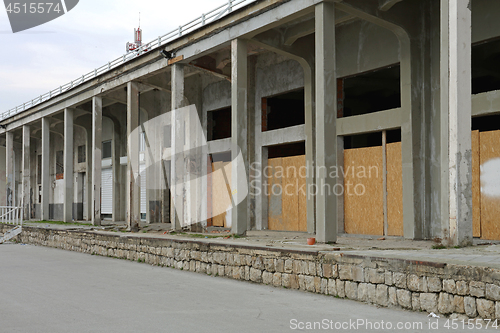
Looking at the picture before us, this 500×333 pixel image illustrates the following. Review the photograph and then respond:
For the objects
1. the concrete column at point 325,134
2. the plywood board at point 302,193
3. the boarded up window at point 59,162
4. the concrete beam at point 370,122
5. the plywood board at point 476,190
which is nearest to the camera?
the concrete column at point 325,134

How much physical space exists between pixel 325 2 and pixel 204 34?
16.9ft

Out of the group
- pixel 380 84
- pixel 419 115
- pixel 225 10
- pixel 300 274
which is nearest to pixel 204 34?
pixel 225 10

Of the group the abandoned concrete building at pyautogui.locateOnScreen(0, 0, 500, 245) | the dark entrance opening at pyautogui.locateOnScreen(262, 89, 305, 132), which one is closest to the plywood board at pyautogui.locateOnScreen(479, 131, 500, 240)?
the abandoned concrete building at pyautogui.locateOnScreen(0, 0, 500, 245)

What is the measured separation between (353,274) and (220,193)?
1287 cm

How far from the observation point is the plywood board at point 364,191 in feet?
44.8

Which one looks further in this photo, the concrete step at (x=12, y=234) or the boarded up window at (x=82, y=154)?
the boarded up window at (x=82, y=154)

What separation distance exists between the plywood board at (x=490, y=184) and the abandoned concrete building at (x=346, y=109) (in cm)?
2

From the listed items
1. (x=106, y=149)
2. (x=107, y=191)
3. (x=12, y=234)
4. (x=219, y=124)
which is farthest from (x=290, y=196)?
(x=106, y=149)

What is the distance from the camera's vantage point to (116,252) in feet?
46.4

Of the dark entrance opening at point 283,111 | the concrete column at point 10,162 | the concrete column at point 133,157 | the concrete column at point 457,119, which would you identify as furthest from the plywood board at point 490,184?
the concrete column at point 10,162

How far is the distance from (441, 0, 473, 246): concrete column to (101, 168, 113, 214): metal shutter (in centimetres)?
2228

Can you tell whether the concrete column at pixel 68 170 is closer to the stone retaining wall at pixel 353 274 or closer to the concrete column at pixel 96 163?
the concrete column at pixel 96 163

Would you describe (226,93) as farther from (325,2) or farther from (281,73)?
(325,2)

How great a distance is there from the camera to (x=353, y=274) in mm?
7145
